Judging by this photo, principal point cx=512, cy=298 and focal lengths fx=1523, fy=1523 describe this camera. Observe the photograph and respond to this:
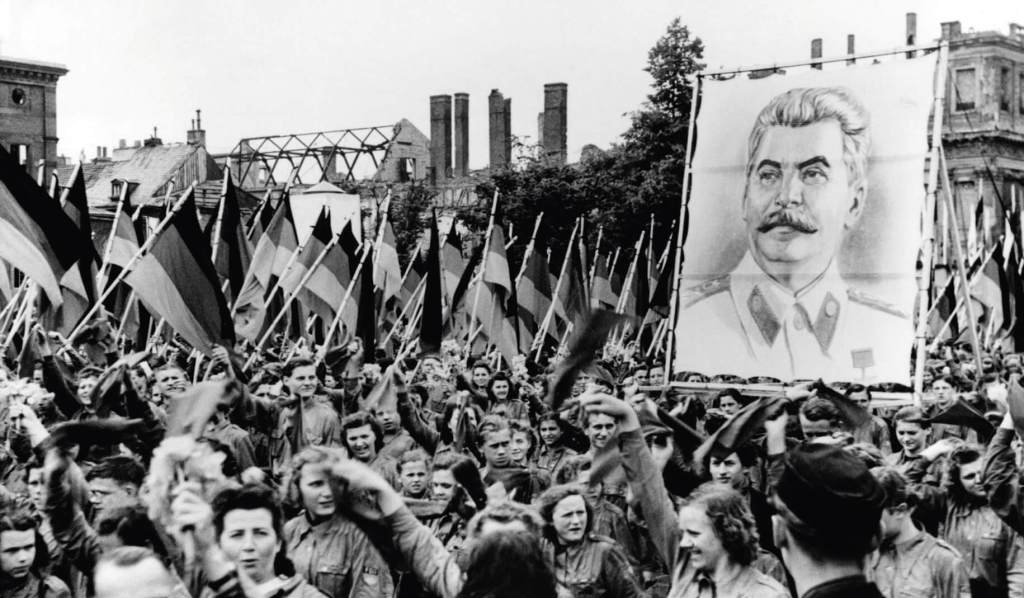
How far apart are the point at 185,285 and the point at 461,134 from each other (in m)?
62.5

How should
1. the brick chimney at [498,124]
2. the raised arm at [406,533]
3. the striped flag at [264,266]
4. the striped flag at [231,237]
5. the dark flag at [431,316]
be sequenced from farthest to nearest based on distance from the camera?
the brick chimney at [498,124] → the striped flag at [264,266] → the striped flag at [231,237] → the dark flag at [431,316] → the raised arm at [406,533]

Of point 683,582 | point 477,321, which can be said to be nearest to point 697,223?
point 477,321

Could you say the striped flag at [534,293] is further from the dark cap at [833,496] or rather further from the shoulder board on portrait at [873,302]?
the dark cap at [833,496]

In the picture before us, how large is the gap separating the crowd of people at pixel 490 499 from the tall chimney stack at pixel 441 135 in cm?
6549

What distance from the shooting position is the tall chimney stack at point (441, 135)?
250 ft

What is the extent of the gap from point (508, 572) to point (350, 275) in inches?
580

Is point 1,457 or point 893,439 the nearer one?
point 1,457

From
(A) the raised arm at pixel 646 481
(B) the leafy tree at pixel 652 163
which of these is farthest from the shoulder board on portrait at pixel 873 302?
(B) the leafy tree at pixel 652 163

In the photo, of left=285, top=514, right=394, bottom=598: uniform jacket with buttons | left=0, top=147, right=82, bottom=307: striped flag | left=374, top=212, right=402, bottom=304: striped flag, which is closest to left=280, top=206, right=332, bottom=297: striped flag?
left=374, top=212, right=402, bottom=304: striped flag

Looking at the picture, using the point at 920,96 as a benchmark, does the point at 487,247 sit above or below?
below

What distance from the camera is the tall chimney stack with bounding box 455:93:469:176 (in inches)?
2995

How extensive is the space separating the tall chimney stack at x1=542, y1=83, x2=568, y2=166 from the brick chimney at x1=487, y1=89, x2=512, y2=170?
4.19 metres

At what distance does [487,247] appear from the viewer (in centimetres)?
2109

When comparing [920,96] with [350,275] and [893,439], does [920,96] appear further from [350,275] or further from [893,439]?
[350,275]
